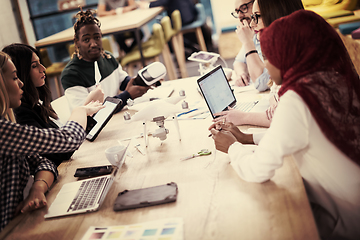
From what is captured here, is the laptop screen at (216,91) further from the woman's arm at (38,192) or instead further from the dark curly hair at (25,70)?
the dark curly hair at (25,70)

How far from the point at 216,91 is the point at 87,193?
2.78 feet

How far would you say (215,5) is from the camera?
20.9 ft

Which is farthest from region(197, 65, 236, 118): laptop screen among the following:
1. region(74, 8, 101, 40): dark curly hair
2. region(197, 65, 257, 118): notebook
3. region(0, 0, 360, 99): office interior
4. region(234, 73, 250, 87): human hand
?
region(0, 0, 360, 99): office interior

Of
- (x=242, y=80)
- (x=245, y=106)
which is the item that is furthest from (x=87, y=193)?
(x=242, y=80)

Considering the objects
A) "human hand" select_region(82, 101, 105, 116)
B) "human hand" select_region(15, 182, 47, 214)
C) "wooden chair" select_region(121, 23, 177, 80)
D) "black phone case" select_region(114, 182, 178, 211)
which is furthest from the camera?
"wooden chair" select_region(121, 23, 177, 80)

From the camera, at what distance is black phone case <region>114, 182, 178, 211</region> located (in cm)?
118

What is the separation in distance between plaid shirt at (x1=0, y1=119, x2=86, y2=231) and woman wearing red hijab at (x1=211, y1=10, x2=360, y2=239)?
72 cm

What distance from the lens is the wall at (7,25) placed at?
5.93 m

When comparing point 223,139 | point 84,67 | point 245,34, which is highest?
point 245,34

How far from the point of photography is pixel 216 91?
5.92 feet

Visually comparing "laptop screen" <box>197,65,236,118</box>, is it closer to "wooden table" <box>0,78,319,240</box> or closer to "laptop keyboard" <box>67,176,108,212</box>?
"wooden table" <box>0,78,319,240</box>

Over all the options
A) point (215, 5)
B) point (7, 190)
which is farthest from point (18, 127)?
point (215, 5)

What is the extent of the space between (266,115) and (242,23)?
99cm

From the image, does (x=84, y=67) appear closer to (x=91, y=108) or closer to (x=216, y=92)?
(x=91, y=108)
